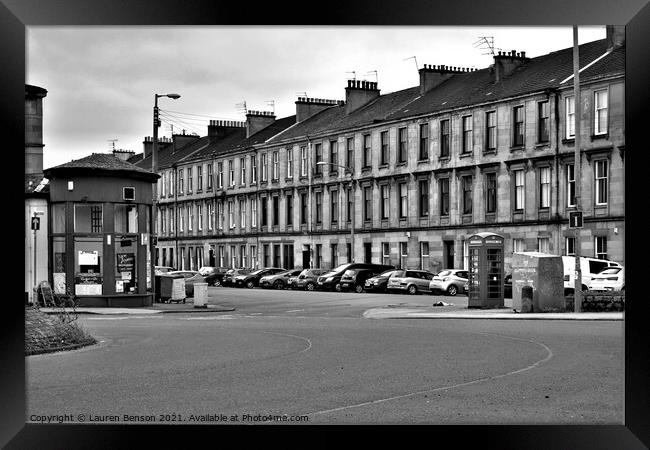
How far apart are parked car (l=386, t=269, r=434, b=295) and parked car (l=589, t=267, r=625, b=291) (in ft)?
37.0

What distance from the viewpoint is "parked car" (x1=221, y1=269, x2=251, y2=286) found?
65.8 m

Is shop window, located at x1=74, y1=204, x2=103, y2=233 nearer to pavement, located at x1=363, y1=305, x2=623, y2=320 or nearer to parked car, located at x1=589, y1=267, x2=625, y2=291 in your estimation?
pavement, located at x1=363, y1=305, x2=623, y2=320

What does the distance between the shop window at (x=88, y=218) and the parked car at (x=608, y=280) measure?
1962cm

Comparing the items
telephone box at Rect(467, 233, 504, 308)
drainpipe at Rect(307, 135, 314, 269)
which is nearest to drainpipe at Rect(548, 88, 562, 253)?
telephone box at Rect(467, 233, 504, 308)

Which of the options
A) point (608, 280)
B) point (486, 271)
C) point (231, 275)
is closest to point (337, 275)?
point (231, 275)

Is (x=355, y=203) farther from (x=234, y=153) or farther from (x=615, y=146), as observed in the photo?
(x=615, y=146)

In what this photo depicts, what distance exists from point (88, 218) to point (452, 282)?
20.1 m

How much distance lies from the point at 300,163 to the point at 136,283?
37.2 metres

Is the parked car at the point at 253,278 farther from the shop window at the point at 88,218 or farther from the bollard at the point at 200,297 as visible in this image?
the shop window at the point at 88,218

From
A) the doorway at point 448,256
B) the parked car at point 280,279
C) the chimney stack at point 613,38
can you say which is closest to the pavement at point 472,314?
the chimney stack at point 613,38

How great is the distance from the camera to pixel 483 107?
55.5 m

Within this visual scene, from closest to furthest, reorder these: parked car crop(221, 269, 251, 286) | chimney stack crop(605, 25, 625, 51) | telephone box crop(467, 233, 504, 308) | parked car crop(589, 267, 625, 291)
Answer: telephone box crop(467, 233, 504, 308), parked car crop(589, 267, 625, 291), chimney stack crop(605, 25, 625, 51), parked car crop(221, 269, 251, 286)

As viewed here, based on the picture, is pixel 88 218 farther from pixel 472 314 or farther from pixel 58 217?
pixel 472 314

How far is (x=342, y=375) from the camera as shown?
14.1 metres
